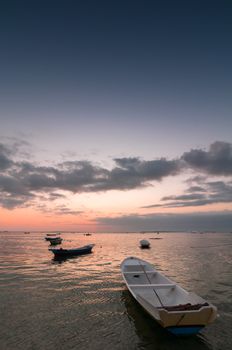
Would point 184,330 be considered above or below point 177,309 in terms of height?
below

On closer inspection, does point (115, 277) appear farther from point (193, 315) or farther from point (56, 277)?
point (193, 315)

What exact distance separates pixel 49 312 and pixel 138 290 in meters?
6.20

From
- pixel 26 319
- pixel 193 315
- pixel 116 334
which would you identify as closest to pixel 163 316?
pixel 193 315

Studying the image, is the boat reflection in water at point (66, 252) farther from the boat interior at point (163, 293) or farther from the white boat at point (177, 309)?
the white boat at point (177, 309)

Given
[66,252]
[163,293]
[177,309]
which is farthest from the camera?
[66,252]

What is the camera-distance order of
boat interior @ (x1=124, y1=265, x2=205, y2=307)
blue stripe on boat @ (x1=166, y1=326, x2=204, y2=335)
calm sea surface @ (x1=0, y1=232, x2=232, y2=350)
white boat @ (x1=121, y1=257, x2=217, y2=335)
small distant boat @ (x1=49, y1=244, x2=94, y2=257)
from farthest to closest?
small distant boat @ (x1=49, y1=244, x2=94, y2=257) → boat interior @ (x1=124, y1=265, x2=205, y2=307) → calm sea surface @ (x1=0, y1=232, x2=232, y2=350) → blue stripe on boat @ (x1=166, y1=326, x2=204, y2=335) → white boat @ (x1=121, y1=257, x2=217, y2=335)

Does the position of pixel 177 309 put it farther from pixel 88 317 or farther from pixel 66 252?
pixel 66 252

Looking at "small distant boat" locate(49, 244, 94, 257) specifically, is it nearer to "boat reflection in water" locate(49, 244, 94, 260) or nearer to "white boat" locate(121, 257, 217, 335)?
"boat reflection in water" locate(49, 244, 94, 260)

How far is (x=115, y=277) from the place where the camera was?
2945 cm

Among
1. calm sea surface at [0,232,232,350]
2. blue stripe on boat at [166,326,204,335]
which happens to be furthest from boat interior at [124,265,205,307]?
blue stripe on boat at [166,326,204,335]

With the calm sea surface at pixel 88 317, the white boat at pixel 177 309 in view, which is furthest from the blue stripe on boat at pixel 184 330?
the calm sea surface at pixel 88 317

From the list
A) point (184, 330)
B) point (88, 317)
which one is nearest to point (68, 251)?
point (88, 317)

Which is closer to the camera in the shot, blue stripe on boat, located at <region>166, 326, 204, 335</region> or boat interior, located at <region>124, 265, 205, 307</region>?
blue stripe on boat, located at <region>166, 326, 204, 335</region>

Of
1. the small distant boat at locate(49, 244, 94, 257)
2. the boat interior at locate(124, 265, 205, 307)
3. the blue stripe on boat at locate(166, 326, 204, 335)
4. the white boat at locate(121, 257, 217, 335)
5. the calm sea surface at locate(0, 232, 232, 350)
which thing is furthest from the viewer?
the small distant boat at locate(49, 244, 94, 257)
